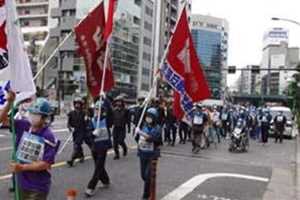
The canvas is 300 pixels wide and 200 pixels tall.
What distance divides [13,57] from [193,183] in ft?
26.0

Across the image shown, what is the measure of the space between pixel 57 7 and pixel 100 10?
7901cm

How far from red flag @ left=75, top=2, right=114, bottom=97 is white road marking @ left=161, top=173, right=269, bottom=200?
7.40 feet

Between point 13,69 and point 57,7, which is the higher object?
point 57,7

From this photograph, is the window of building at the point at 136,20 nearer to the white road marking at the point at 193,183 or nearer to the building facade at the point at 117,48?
the building facade at the point at 117,48

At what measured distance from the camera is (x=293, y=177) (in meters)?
15.7

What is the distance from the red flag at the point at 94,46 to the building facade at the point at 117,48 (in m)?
62.7

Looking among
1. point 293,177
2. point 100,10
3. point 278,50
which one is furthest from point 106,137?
point 278,50

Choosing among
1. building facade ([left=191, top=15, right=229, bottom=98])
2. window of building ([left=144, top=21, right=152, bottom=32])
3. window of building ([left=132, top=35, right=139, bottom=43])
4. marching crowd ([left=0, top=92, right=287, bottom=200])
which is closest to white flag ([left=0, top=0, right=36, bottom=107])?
marching crowd ([left=0, top=92, right=287, bottom=200])

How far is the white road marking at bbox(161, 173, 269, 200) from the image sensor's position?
11074 millimetres

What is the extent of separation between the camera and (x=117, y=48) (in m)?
79.4

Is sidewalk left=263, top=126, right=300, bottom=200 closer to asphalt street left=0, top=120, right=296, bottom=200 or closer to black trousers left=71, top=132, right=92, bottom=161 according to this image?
asphalt street left=0, top=120, right=296, bottom=200

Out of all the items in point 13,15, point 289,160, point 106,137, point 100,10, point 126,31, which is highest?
point 126,31

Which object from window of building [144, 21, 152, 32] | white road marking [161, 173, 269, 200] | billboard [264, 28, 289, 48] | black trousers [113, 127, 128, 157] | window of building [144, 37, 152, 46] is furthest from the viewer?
billboard [264, 28, 289, 48]

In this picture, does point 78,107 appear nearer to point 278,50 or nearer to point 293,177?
point 293,177
